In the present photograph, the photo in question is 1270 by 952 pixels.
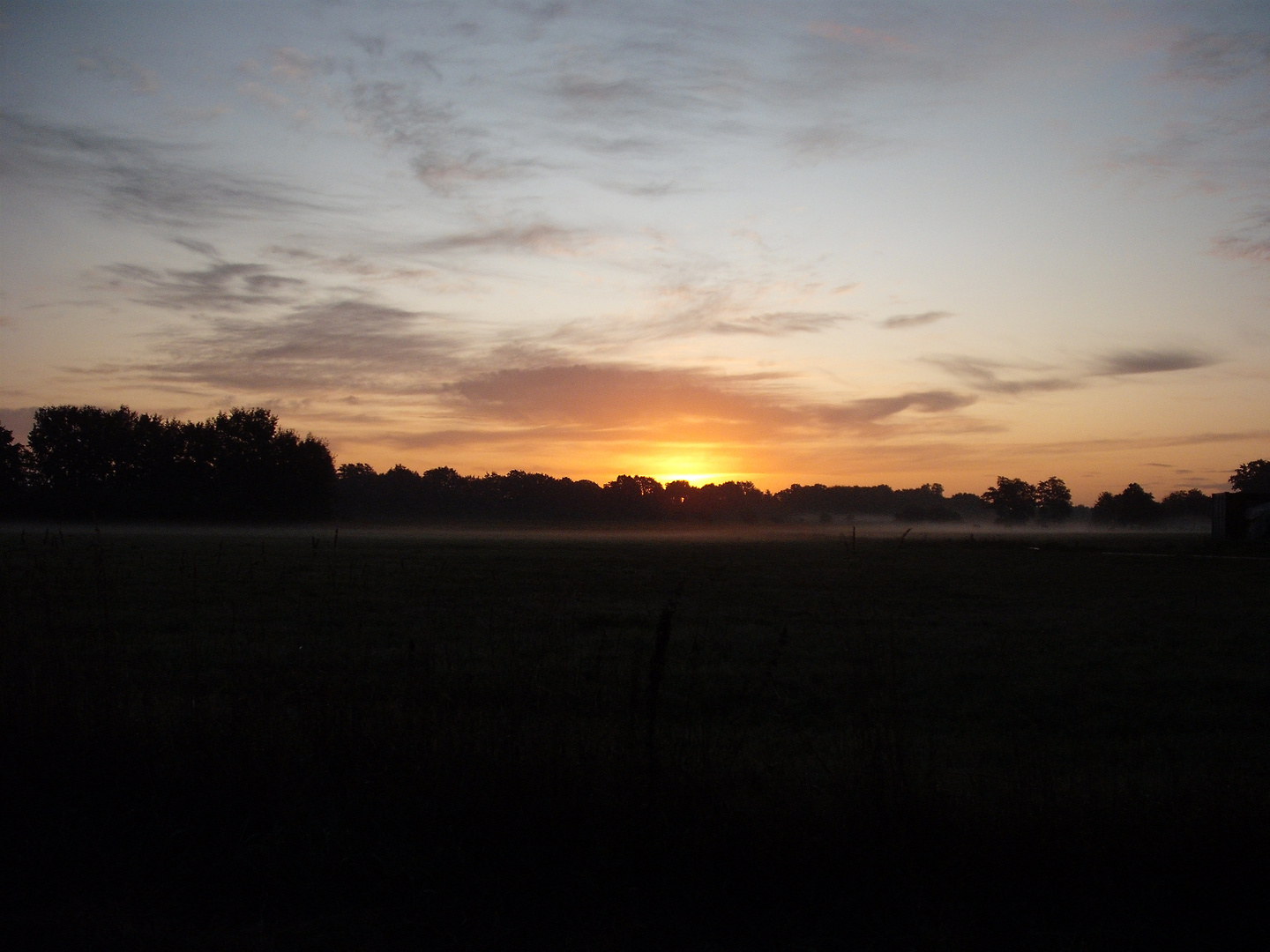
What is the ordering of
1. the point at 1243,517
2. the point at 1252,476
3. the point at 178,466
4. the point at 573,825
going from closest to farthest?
1. the point at 573,825
2. the point at 1243,517
3. the point at 178,466
4. the point at 1252,476

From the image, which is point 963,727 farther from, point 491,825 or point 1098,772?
point 491,825

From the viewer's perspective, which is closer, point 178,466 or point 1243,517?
point 1243,517

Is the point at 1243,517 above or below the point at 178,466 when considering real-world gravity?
below

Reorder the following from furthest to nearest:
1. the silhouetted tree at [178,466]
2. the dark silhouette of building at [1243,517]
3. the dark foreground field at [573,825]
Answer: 1. the silhouetted tree at [178,466]
2. the dark silhouette of building at [1243,517]
3. the dark foreground field at [573,825]

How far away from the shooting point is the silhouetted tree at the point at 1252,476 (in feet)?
463

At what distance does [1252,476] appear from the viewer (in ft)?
545

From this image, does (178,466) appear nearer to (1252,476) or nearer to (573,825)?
(573,825)

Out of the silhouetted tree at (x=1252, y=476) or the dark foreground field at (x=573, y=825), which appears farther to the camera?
the silhouetted tree at (x=1252, y=476)

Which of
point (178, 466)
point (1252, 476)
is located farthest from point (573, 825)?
point (1252, 476)

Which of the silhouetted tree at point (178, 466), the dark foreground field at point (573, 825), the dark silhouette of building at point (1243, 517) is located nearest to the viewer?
the dark foreground field at point (573, 825)

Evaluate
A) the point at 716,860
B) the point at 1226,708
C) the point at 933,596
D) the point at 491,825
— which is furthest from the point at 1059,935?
the point at 933,596

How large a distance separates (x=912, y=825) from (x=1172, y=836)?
1508 millimetres

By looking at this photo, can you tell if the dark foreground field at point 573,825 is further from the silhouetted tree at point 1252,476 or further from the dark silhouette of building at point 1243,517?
the silhouetted tree at point 1252,476

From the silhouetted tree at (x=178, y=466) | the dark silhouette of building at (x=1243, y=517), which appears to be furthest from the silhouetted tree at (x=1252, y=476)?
the silhouetted tree at (x=178, y=466)
